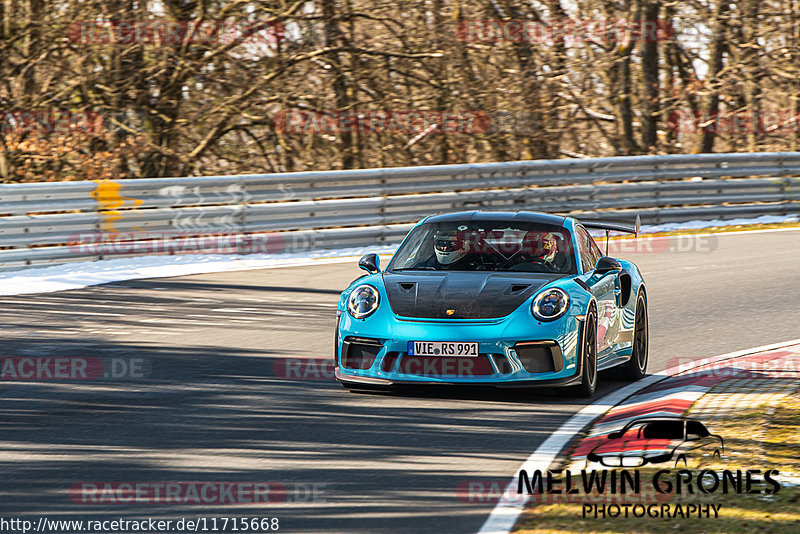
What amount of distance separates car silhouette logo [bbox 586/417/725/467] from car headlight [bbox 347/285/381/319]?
1.93 metres

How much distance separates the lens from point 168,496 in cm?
577

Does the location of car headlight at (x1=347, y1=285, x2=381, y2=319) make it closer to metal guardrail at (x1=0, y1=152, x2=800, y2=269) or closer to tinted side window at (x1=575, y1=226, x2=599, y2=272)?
tinted side window at (x1=575, y1=226, x2=599, y2=272)

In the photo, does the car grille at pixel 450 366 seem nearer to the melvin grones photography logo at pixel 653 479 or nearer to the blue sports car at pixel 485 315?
the blue sports car at pixel 485 315

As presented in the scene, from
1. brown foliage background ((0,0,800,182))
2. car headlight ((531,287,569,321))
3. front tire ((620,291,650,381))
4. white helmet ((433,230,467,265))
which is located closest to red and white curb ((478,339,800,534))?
front tire ((620,291,650,381))

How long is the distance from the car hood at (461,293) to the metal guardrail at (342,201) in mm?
7852

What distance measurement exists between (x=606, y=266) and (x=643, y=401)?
1.13 meters

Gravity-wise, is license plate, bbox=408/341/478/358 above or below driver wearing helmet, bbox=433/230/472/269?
below

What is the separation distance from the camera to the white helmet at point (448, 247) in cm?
905

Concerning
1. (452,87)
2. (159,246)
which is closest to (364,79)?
(452,87)

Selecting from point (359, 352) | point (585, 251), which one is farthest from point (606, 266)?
point (359, 352)

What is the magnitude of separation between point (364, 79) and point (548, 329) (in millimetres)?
14868

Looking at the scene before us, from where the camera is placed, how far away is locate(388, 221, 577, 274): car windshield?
8898 millimetres

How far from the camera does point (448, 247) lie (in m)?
9.15

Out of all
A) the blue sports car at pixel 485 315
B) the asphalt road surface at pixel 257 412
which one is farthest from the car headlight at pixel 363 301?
the asphalt road surface at pixel 257 412
